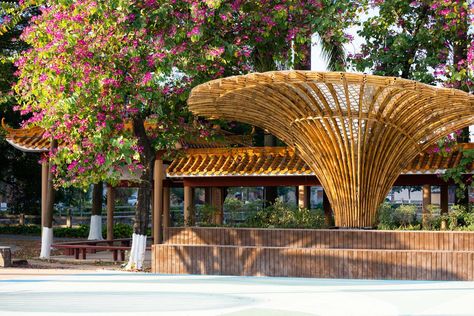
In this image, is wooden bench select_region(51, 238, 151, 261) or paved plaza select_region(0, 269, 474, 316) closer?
paved plaza select_region(0, 269, 474, 316)

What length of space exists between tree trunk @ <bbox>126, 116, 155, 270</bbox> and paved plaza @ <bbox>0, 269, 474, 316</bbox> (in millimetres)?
1879

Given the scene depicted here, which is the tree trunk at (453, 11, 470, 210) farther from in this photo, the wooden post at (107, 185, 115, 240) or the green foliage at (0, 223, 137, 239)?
the green foliage at (0, 223, 137, 239)

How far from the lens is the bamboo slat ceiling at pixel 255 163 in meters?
18.5

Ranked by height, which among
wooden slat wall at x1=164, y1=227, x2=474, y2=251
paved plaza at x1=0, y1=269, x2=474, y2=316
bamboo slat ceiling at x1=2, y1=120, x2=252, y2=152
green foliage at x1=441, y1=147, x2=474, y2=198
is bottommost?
paved plaza at x1=0, y1=269, x2=474, y2=316

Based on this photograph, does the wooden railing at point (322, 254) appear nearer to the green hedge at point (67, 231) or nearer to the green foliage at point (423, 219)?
the green foliage at point (423, 219)

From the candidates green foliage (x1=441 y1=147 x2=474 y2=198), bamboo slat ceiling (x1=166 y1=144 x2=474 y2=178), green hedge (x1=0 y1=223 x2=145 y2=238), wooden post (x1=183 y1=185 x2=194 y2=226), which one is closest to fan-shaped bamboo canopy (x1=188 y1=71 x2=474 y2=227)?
green foliage (x1=441 y1=147 x2=474 y2=198)

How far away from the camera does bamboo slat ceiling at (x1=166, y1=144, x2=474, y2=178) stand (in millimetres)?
18453

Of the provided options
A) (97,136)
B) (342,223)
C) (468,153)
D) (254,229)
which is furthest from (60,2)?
(468,153)

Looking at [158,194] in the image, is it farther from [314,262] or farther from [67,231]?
[67,231]

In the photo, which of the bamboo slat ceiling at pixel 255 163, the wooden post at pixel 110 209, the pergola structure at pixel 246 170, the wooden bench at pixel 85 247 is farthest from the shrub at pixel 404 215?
the wooden post at pixel 110 209

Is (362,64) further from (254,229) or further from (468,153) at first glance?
(254,229)

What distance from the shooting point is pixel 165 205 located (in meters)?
22.5

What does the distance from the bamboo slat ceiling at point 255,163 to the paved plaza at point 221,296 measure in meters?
4.25

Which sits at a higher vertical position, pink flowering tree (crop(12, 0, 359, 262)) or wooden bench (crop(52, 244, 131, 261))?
pink flowering tree (crop(12, 0, 359, 262))
